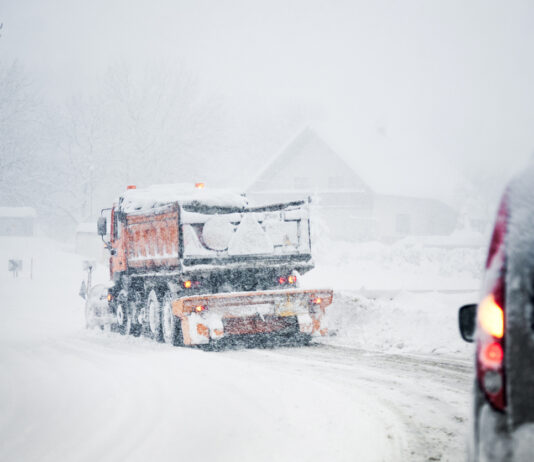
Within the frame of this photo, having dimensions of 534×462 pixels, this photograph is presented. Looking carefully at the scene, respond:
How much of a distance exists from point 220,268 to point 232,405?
16.5 ft

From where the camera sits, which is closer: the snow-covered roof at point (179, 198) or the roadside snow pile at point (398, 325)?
the roadside snow pile at point (398, 325)

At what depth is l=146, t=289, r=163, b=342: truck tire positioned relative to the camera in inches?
490

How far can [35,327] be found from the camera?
16.6m

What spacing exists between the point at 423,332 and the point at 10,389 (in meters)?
6.91

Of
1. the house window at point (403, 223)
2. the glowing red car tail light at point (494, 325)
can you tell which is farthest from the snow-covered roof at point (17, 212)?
the glowing red car tail light at point (494, 325)

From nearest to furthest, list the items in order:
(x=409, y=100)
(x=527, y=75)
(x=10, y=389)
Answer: (x=10, y=389) → (x=527, y=75) → (x=409, y=100)

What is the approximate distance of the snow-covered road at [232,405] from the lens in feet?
16.7

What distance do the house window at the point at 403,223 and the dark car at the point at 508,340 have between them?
147 feet

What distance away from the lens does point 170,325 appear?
1190 cm

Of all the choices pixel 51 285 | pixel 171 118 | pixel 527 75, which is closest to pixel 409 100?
pixel 527 75

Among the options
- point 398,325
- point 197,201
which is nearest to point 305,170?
point 398,325

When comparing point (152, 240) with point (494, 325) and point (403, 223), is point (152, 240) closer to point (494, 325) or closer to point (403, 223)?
point (494, 325)

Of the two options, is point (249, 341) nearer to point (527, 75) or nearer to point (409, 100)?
point (527, 75)

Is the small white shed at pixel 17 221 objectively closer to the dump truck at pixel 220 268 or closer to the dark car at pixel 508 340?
the dump truck at pixel 220 268
